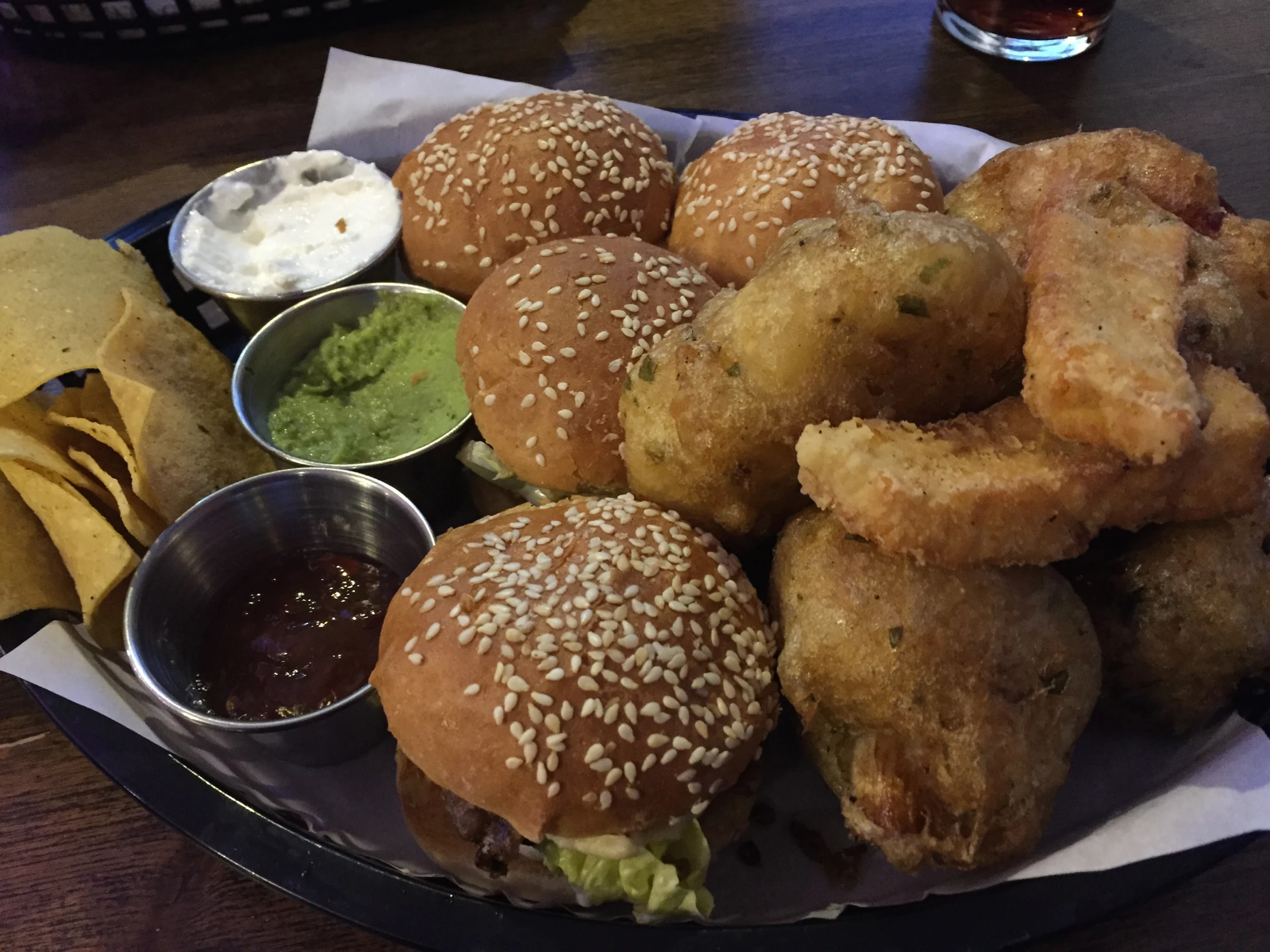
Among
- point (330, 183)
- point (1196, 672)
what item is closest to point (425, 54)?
point (330, 183)

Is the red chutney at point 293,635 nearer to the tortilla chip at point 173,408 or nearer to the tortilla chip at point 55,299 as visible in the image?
the tortilla chip at point 173,408

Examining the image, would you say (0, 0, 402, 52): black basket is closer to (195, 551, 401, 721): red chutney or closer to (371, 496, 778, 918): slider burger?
(195, 551, 401, 721): red chutney

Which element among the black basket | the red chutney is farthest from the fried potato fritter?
the black basket

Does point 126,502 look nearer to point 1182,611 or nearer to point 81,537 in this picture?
point 81,537

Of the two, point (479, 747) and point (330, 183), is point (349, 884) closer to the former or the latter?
point (479, 747)

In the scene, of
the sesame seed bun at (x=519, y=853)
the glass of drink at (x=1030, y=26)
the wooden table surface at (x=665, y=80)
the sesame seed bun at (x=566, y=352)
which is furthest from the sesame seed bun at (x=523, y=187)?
the glass of drink at (x=1030, y=26)
